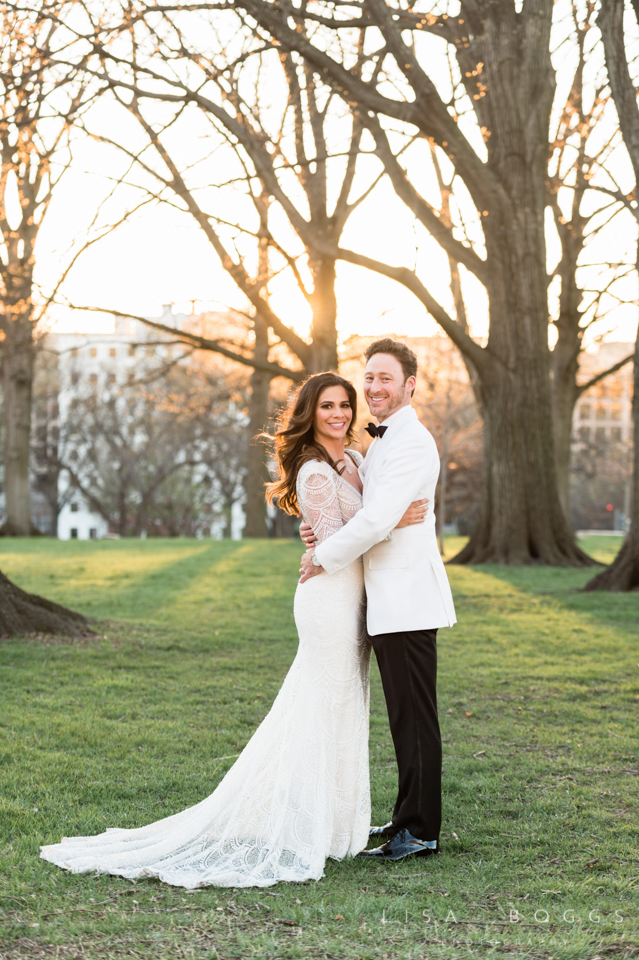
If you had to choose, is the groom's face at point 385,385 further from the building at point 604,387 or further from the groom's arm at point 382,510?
the building at point 604,387

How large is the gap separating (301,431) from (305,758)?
1.61 m

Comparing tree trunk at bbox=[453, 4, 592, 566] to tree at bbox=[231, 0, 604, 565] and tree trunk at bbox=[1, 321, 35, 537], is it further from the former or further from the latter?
tree trunk at bbox=[1, 321, 35, 537]

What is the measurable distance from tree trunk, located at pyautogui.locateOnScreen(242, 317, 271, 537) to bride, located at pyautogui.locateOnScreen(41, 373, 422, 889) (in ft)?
73.1

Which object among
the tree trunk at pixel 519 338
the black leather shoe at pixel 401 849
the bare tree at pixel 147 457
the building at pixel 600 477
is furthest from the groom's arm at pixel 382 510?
the building at pixel 600 477

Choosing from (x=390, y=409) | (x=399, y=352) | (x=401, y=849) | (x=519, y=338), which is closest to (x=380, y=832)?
(x=401, y=849)

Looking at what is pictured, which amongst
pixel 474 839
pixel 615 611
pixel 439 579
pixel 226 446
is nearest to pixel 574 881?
pixel 474 839

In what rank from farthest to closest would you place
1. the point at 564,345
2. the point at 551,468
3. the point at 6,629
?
the point at 564,345
the point at 551,468
the point at 6,629

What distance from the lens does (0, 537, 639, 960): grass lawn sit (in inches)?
135

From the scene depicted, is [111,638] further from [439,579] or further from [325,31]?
[325,31]

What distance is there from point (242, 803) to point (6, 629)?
5.42m

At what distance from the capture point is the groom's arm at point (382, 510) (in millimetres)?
4316

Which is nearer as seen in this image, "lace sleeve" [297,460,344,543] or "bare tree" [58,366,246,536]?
"lace sleeve" [297,460,344,543]

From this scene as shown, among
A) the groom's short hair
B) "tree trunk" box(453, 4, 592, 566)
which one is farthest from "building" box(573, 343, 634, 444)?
the groom's short hair

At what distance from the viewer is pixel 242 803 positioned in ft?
14.6
